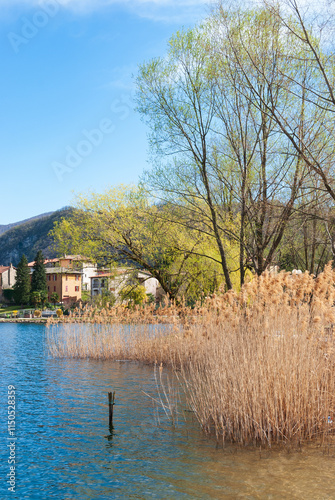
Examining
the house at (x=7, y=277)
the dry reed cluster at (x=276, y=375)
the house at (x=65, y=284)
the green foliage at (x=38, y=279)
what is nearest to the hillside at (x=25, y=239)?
the house at (x=7, y=277)

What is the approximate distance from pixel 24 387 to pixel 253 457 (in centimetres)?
707

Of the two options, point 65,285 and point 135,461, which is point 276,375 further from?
point 65,285

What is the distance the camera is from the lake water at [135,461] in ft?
16.7

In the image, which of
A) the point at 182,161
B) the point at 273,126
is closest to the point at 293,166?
the point at 273,126

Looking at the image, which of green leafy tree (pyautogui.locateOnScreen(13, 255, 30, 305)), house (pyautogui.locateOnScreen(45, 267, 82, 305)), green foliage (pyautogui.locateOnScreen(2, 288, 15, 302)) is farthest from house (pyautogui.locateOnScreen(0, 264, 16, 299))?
green leafy tree (pyautogui.locateOnScreen(13, 255, 30, 305))

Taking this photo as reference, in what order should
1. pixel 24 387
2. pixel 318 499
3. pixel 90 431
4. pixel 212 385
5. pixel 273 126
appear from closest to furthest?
pixel 318 499 < pixel 212 385 < pixel 90 431 < pixel 24 387 < pixel 273 126

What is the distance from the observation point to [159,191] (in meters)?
16.4

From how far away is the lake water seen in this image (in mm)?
5098

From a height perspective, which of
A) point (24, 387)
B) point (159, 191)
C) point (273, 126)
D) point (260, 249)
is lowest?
point (24, 387)

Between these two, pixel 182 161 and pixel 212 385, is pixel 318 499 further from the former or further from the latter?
pixel 182 161

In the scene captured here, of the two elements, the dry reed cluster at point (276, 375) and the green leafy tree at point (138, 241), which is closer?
the dry reed cluster at point (276, 375)

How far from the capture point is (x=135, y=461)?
19.5 ft

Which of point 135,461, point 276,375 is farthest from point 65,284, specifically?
point 276,375

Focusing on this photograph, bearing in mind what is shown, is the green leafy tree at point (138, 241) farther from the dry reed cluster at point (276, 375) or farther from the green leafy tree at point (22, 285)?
the green leafy tree at point (22, 285)
